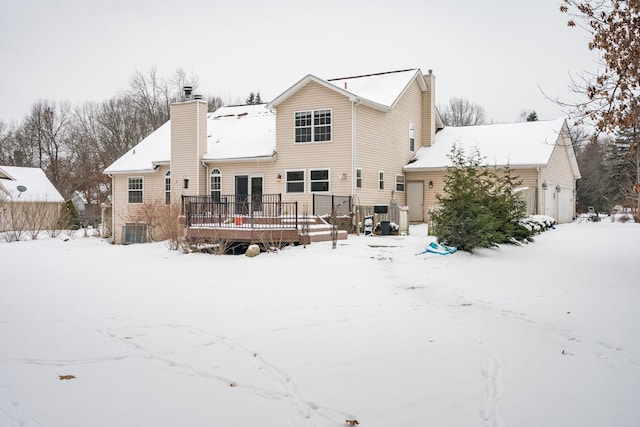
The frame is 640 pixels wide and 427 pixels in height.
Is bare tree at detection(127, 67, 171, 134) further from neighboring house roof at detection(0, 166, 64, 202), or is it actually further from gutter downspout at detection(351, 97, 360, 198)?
gutter downspout at detection(351, 97, 360, 198)

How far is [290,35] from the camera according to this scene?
98.5 ft

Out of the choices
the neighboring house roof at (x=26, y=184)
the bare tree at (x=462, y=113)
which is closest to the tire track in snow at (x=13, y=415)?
the neighboring house roof at (x=26, y=184)

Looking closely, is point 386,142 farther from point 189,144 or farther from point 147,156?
point 147,156

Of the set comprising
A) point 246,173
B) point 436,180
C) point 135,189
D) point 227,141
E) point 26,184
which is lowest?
point 135,189

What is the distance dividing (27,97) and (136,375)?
53.4 meters

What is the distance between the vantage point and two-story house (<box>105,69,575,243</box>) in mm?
20406

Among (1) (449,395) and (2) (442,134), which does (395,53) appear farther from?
(1) (449,395)

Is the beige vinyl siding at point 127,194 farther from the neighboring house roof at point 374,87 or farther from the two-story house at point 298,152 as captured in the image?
the neighboring house roof at point 374,87

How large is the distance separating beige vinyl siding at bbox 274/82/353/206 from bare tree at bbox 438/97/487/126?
36108 mm

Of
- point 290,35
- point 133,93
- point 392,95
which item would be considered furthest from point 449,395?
point 133,93

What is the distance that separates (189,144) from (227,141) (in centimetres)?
184

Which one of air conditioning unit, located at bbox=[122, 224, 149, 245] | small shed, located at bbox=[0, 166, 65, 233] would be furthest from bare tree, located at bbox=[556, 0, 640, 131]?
small shed, located at bbox=[0, 166, 65, 233]

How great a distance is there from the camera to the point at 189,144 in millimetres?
23375

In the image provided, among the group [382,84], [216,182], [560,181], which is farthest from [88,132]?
[560,181]
